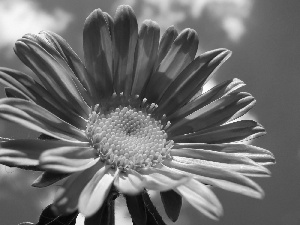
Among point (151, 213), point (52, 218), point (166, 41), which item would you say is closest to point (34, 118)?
point (52, 218)

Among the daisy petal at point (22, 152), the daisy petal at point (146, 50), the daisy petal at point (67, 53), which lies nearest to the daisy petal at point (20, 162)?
the daisy petal at point (22, 152)

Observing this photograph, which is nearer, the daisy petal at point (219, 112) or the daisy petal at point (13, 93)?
the daisy petal at point (13, 93)

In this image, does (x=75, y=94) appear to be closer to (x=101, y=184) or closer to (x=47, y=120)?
(x=47, y=120)

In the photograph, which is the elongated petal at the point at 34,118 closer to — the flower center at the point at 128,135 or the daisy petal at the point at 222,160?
the flower center at the point at 128,135

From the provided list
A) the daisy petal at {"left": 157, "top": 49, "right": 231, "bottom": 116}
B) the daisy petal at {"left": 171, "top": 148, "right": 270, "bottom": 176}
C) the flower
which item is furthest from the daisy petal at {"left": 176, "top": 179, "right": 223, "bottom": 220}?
the daisy petal at {"left": 157, "top": 49, "right": 231, "bottom": 116}

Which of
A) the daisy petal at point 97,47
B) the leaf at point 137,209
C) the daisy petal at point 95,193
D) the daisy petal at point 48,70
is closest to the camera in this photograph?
the daisy petal at point 95,193

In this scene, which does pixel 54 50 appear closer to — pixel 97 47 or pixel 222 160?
pixel 97 47
